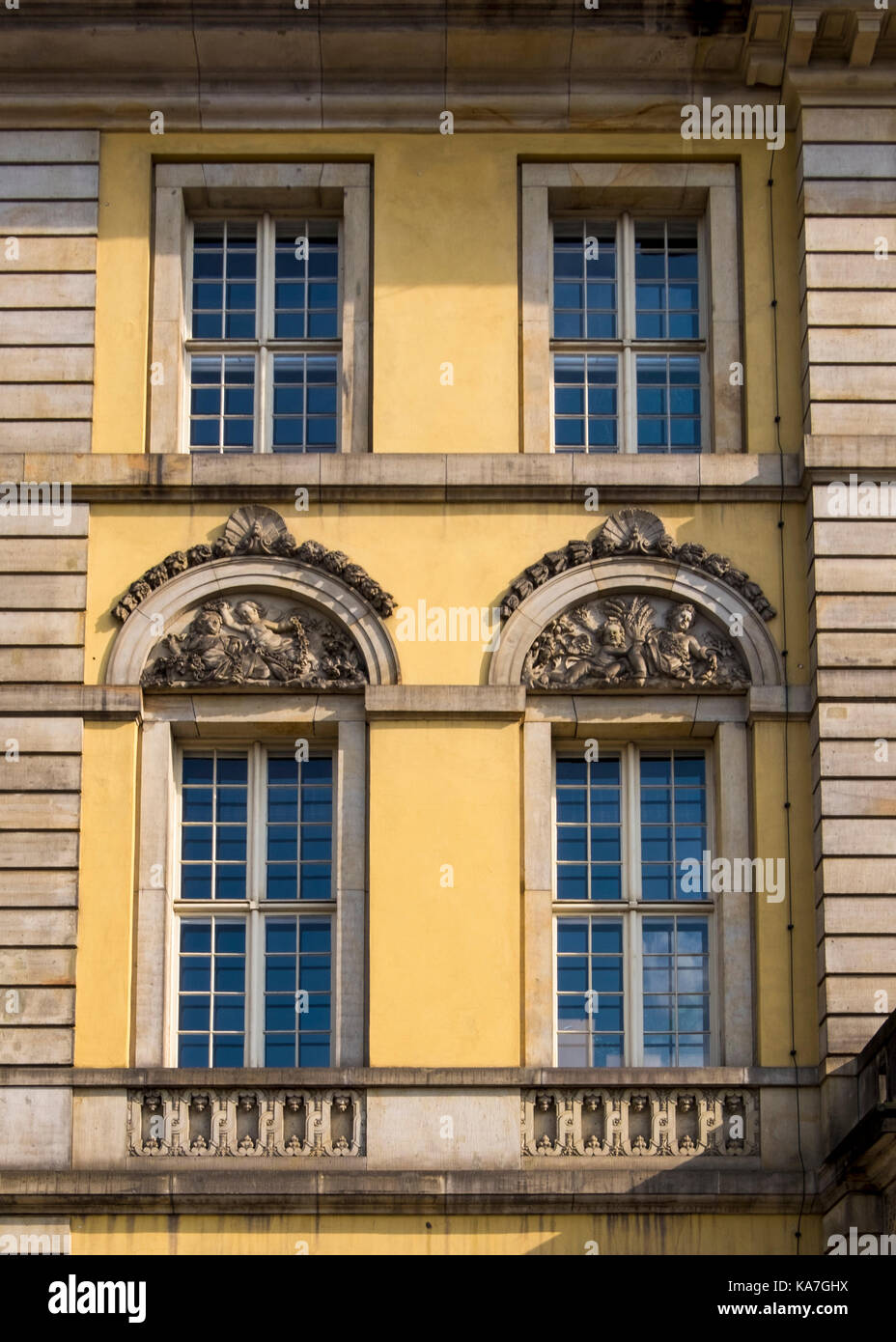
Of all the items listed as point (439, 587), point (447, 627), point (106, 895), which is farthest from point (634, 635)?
point (106, 895)

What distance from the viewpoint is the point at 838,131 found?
77.8 ft

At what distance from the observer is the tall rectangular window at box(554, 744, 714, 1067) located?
22016mm

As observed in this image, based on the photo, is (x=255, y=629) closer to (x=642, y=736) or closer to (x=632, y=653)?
(x=632, y=653)

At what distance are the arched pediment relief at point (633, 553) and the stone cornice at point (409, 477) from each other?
29 centimetres

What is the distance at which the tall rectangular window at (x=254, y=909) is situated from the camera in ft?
72.1

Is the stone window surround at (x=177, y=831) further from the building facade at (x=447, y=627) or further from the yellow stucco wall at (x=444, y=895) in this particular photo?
the yellow stucco wall at (x=444, y=895)

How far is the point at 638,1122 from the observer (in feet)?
70.1

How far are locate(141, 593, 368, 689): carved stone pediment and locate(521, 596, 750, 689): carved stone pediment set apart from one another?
1480 mm

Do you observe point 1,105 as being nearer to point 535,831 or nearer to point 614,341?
point 614,341

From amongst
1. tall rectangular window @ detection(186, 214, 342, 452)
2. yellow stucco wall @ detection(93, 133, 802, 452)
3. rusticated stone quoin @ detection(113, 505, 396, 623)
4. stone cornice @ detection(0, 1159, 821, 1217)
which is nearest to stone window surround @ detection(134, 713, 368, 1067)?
rusticated stone quoin @ detection(113, 505, 396, 623)

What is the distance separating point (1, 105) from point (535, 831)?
751 centimetres

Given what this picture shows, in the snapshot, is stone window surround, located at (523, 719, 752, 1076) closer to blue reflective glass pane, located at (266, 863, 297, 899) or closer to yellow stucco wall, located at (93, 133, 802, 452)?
blue reflective glass pane, located at (266, 863, 297, 899)
